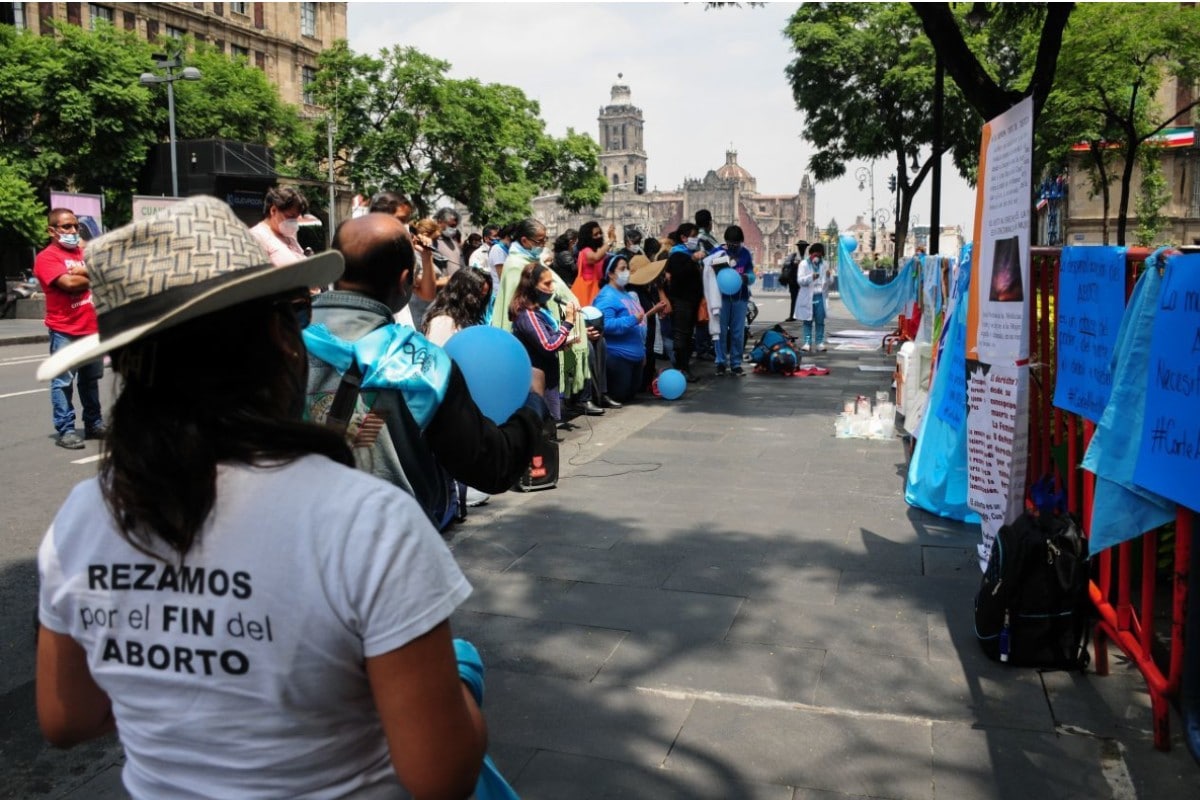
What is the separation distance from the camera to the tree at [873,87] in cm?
2709

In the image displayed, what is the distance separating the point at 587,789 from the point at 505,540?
2.84 metres

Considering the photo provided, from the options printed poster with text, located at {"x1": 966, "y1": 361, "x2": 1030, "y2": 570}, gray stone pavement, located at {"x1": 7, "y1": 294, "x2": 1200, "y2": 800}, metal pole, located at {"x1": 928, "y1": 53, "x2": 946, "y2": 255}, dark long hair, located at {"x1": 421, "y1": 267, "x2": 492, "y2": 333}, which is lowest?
gray stone pavement, located at {"x1": 7, "y1": 294, "x2": 1200, "y2": 800}

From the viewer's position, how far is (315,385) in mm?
2719

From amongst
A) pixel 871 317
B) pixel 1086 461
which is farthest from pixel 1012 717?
pixel 871 317

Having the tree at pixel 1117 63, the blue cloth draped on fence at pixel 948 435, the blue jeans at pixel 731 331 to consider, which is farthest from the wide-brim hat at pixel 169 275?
the tree at pixel 1117 63

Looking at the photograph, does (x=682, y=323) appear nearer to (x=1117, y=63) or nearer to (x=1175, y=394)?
(x=1175, y=394)

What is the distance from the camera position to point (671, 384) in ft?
38.2

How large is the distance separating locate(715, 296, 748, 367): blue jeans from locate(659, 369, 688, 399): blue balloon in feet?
7.95

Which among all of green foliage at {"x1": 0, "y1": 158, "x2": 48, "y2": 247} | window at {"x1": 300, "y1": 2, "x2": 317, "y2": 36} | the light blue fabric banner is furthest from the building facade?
the light blue fabric banner

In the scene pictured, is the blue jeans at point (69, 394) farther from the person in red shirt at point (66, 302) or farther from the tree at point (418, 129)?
the tree at point (418, 129)

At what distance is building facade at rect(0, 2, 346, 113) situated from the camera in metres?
47.6

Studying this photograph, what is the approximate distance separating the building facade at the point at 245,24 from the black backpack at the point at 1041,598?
48.6 m

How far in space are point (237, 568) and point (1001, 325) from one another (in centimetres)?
416

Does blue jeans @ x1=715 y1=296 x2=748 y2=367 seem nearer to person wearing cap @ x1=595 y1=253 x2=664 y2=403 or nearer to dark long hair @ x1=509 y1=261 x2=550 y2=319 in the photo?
person wearing cap @ x1=595 y1=253 x2=664 y2=403
